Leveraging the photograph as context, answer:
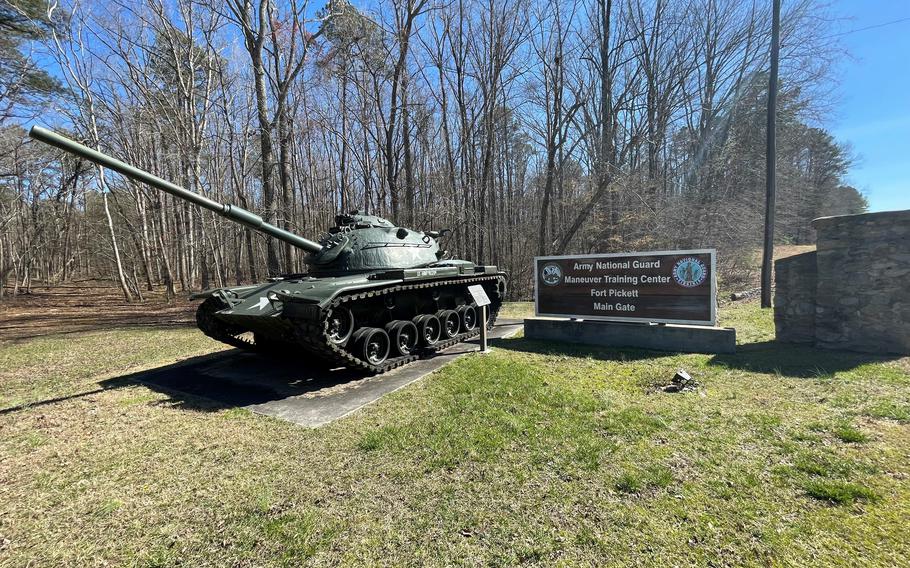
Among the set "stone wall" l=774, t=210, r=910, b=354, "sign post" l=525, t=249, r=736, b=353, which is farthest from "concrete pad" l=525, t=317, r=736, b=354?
"stone wall" l=774, t=210, r=910, b=354

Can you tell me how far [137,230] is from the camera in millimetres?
23109

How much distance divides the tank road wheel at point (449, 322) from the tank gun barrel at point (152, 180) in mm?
2659

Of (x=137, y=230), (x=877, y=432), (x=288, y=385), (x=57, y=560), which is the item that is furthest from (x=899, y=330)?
(x=137, y=230)

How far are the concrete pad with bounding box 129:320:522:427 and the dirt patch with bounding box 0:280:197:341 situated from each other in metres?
3.82

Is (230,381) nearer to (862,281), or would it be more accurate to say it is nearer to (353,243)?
(353,243)

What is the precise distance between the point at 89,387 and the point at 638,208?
1661 cm

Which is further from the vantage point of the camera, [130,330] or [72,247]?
[72,247]

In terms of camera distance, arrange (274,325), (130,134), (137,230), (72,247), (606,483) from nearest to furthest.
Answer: (606,483), (274,325), (130,134), (137,230), (72,247)

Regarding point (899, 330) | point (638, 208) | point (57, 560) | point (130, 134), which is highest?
point (130, 134)

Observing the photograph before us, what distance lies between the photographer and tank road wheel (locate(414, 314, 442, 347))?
7.24m

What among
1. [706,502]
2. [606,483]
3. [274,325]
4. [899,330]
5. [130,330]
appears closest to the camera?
[706,502]

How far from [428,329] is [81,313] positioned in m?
15.9

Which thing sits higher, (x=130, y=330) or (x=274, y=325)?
(x=274, y=325)

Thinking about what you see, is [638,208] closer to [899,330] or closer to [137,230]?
[899,330]
